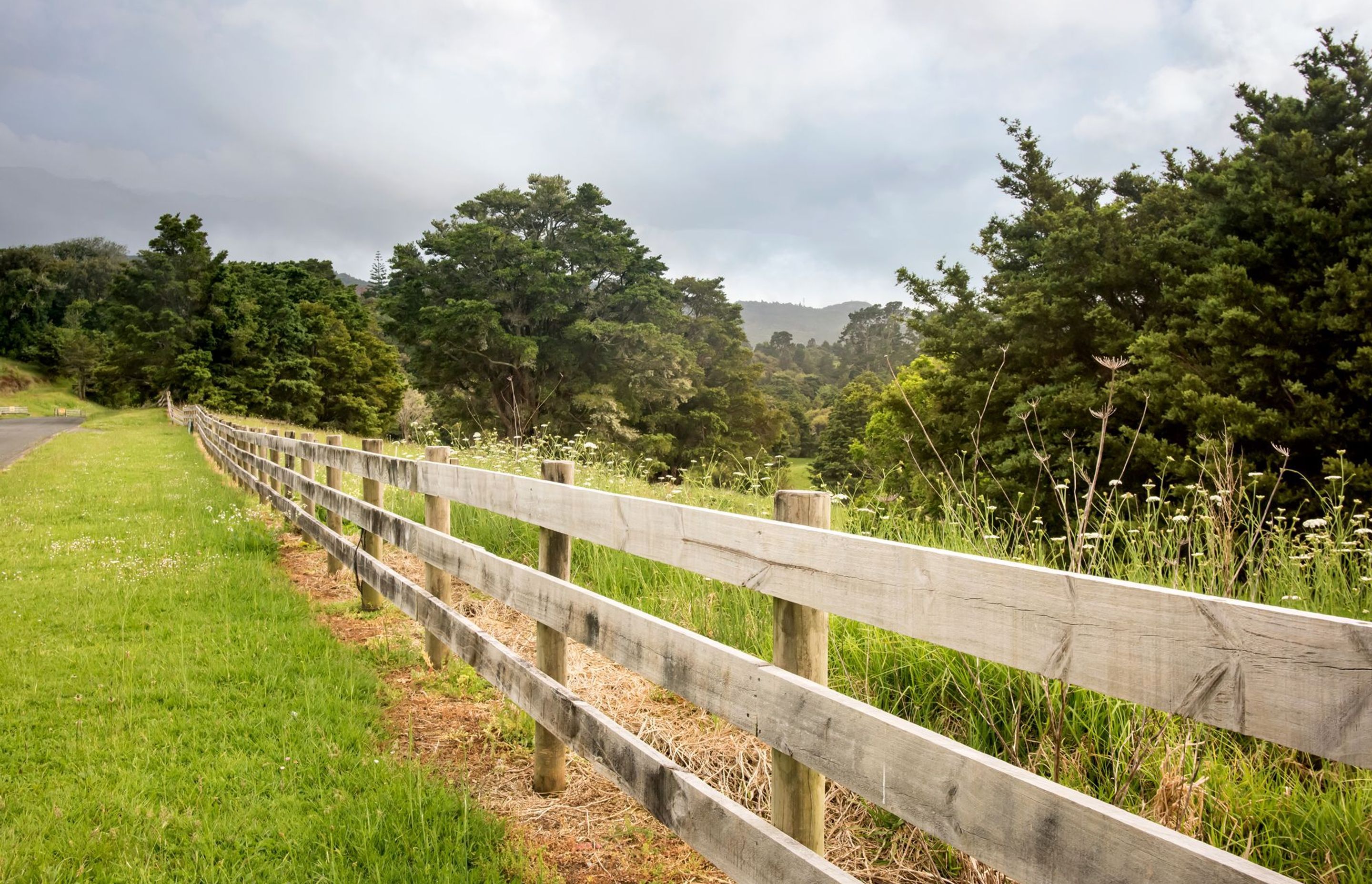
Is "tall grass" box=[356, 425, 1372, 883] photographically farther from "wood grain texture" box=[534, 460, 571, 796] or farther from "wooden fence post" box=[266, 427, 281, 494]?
"wooden fence post" box=[266, 427, 281, 494]

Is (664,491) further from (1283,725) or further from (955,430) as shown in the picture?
(955,430)

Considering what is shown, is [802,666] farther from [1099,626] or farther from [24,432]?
[24,432]

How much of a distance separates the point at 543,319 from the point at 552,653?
3956cm

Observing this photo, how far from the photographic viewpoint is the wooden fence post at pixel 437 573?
4.40 meters

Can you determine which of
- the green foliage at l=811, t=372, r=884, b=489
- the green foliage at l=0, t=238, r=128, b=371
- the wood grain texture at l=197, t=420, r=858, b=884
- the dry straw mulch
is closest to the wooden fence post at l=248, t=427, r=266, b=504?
the dry straw mulch

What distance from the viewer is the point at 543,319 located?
4131cm

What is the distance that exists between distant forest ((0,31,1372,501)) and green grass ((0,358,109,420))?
2345 mm

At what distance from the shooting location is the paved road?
1884cm

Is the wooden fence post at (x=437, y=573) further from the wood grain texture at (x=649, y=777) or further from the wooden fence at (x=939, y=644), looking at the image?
the wooden fence at (x=939, y=644)

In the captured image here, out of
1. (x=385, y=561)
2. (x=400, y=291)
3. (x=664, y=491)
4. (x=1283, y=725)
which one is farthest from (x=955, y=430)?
(x=400, y=291)

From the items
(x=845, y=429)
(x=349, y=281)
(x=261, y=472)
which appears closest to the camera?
(x=261, y=472)

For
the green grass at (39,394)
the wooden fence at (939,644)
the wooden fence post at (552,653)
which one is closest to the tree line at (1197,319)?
the wooden fence post at (552,653)

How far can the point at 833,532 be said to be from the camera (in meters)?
1.79

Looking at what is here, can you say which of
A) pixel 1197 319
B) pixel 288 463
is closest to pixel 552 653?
pixel 288 463
